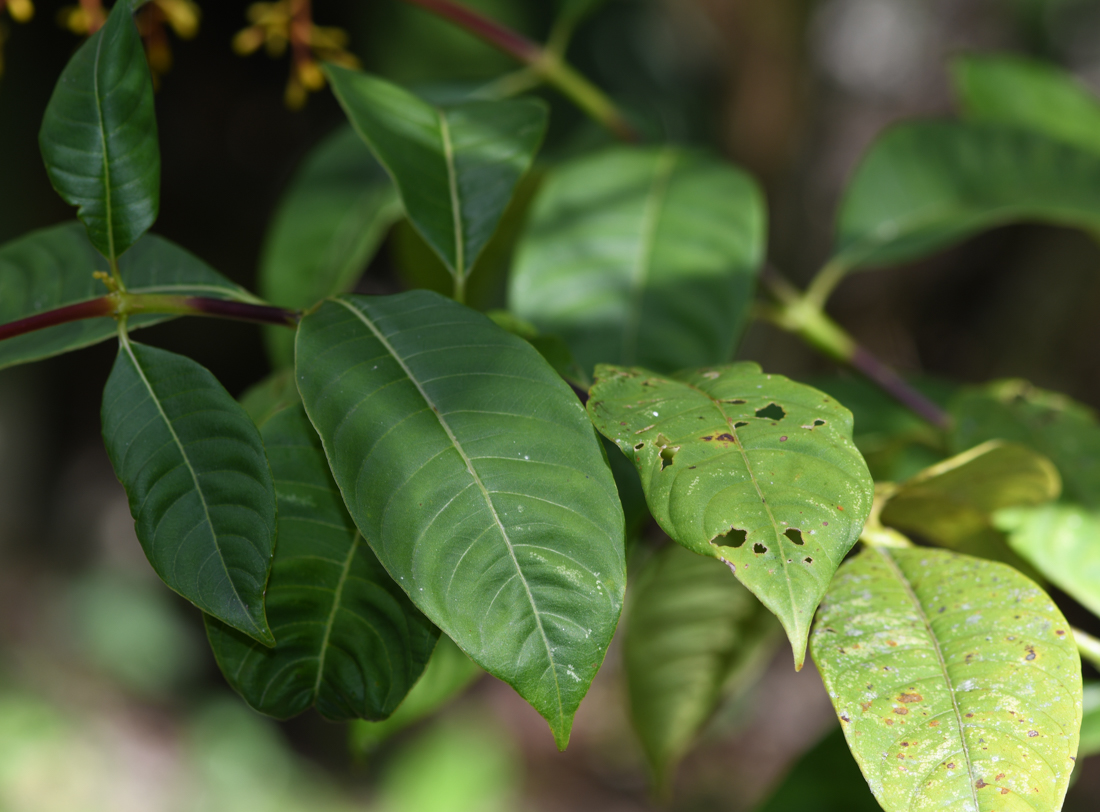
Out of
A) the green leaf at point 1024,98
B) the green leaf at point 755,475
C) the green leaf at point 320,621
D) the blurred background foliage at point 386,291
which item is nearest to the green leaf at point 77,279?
the green leaf at point 320,621

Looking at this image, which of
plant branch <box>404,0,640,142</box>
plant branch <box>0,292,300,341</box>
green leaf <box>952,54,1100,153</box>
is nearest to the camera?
plant branch <box>0,292,300,341</box>

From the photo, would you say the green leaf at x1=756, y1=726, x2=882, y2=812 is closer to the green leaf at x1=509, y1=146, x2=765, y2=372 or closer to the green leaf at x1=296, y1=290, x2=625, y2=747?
the green leaf at x1=509, y1=146, x2=765, y2=372

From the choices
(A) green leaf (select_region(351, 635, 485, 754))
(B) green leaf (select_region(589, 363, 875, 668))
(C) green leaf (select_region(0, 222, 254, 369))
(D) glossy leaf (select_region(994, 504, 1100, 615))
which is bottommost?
Answer: (A) green leaf (select_region(351, 635, 485, 754))

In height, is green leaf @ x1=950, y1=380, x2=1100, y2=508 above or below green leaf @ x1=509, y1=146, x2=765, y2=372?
below

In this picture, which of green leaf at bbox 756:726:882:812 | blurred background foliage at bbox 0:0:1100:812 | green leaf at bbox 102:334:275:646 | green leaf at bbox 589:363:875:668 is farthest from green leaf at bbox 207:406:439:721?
blurred background foliage at bbox 0:0:1100:812

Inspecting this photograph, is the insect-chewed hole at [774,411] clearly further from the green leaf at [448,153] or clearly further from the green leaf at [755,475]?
the green leaf at [448,153]

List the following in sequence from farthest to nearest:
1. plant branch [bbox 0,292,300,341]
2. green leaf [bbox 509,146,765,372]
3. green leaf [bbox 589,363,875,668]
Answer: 1. green leaf [bbox 509,146,765,372]
2. plant branch [bbox 0,292,300,341]
3. green leaf [bbox 589,363,875,668]

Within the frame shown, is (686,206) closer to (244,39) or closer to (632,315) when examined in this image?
(632,315)
